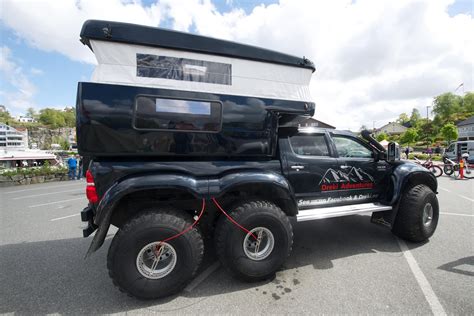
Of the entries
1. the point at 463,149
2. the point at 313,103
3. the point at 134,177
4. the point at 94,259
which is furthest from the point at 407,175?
the point at 463,149

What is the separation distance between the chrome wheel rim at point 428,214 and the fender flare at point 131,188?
3.72 metres

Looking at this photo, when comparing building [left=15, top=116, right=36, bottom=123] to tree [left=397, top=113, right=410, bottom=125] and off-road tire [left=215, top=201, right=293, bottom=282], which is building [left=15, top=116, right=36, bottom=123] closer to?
off-road tire [left=215, top=201, right=293, bottom=282]

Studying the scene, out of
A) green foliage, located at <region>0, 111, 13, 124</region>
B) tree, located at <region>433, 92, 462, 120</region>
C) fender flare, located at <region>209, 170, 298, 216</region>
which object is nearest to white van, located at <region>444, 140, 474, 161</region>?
fender flare, located at <region>209, 170, 298, 216</region>

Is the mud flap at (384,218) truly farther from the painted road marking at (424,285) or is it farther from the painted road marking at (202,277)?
the painted road marking at (202,277)

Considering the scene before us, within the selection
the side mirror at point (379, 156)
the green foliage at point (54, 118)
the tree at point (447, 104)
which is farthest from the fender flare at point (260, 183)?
the green foliage at point (54, 118)

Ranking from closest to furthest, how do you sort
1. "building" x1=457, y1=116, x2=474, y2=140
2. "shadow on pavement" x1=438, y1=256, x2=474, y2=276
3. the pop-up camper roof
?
the pop-up camper roof < "shadow on pavement" x1=438, y1=256, x2=474, y2=276 < "building" x1=457, y1=116, x2=474, y2=140

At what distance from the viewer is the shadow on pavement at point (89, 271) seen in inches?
91.8

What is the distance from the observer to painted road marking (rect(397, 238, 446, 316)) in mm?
2188

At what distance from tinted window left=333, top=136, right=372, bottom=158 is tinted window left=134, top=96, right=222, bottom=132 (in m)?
2.12

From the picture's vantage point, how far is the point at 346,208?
10.7 ft

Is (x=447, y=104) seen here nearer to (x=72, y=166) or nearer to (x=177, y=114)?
(x=177, y=114)

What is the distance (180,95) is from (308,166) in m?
1.99

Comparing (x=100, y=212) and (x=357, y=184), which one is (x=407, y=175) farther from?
(x=100, y=212)

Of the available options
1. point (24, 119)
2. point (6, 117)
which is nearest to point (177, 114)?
point (6, 117)
